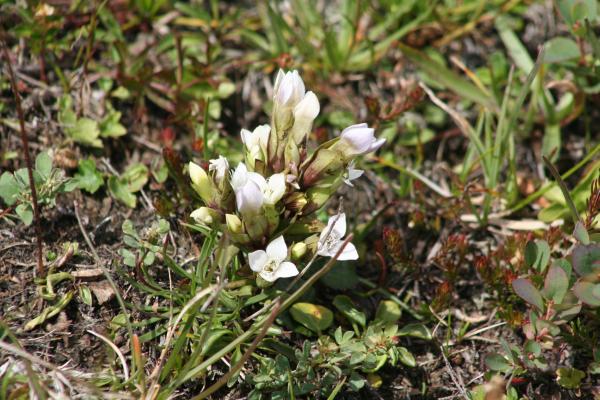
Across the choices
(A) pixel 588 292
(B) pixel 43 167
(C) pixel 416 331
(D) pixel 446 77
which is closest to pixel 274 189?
(C) pixel 416 331

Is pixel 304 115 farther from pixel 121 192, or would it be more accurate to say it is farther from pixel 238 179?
pixel 121 192

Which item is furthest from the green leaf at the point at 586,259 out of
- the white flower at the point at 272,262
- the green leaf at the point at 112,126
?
the green leaf at the point at 112,126

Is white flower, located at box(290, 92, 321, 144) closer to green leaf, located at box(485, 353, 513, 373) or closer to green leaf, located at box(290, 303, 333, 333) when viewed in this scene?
green leaf, located at box(290, 303, 333, 333)

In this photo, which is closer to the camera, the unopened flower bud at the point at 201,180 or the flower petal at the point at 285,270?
the flower petal at the point at 285,270

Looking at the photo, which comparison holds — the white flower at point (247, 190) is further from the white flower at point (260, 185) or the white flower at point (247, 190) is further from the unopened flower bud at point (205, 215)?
the unopened flower bud at point (205, 215)

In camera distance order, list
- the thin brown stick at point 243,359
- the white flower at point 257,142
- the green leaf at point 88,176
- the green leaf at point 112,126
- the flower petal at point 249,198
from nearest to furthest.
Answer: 1. the thin brown stick at point 243,359
2. the flower petal at point 249,198
3. the white flower at point 257,142
4. the green leaf at point 88,176
5. the green leaf at point 112,126

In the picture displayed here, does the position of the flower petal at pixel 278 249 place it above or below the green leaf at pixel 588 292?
above

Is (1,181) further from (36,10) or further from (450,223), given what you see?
(450,223)
